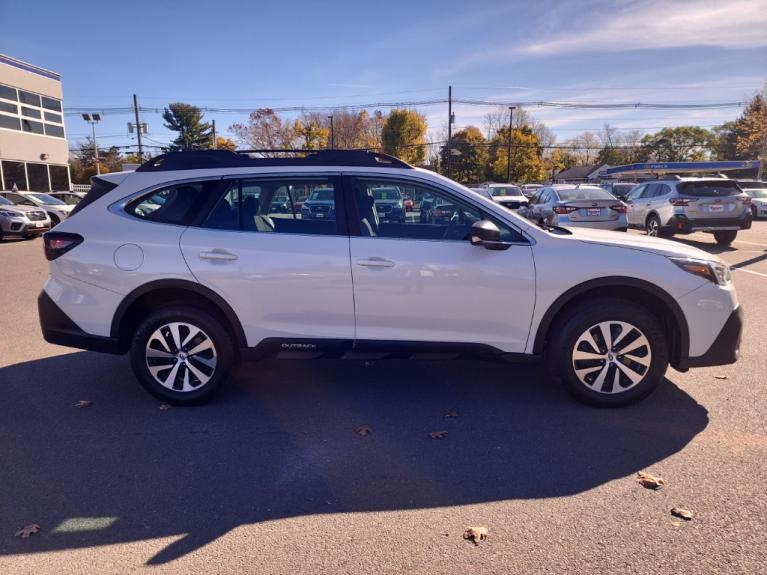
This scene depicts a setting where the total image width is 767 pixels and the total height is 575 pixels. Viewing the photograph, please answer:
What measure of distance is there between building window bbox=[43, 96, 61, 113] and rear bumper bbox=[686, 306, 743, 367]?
3718 centimetres

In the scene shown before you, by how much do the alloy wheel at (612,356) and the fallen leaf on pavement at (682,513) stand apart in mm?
1322

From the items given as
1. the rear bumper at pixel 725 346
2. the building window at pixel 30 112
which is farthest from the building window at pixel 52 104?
the rear bumper at pixel 725 346

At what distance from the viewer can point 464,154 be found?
66.0m

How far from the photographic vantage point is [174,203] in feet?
14.4

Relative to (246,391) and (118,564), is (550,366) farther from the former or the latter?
(118,564)

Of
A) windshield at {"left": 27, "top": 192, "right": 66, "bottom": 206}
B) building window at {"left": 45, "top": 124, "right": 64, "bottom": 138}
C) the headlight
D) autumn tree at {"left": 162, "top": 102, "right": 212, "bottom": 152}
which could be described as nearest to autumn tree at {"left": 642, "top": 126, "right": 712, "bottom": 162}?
autumn tree at {"left": 162, "top": 102, "right": 212, "bottom": 152}

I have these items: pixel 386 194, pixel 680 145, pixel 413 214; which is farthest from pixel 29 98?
pixel 680 145

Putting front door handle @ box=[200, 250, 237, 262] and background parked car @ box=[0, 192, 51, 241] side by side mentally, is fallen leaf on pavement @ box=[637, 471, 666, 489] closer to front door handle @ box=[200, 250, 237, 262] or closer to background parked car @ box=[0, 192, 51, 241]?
front door handle @ box=[200, 250, 237, 262]

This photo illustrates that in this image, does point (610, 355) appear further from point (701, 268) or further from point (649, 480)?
point (649, 480)

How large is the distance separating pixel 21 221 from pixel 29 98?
18639 millimetres

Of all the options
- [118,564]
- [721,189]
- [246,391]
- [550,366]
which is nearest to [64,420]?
[246,391]

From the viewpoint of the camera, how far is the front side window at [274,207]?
430 cm

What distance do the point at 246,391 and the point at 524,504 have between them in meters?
2.60

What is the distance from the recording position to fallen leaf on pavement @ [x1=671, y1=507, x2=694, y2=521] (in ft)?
9.54
